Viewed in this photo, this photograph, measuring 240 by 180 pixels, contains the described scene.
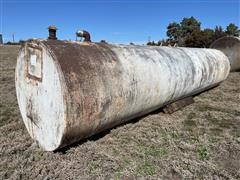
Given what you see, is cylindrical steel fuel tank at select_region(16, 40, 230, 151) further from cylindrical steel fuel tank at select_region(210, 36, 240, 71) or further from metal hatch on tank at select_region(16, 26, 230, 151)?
cylindrical steel fuel tank at select_region(210, 36, 240, 71)

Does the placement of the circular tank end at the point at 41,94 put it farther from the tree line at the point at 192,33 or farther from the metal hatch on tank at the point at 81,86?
the tree line at the point at 192,33

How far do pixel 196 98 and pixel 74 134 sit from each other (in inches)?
147

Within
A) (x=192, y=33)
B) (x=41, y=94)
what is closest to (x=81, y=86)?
(x=41, y=94)

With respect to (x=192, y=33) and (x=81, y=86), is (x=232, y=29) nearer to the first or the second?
(x=192, y=33)

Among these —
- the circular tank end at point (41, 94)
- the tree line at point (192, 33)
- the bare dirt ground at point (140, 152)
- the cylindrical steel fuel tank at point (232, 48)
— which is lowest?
the bare dirt ground at point (140, 152)

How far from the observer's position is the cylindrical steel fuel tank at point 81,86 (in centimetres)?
229

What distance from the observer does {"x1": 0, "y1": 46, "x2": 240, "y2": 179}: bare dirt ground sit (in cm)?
244

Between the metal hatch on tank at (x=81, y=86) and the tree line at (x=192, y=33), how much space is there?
12.3 metres

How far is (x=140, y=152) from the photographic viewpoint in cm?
283

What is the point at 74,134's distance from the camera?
2.43m

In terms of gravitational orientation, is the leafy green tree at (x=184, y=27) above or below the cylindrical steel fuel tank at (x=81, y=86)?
above

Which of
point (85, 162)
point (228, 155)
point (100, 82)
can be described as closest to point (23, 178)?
point (85, 162)

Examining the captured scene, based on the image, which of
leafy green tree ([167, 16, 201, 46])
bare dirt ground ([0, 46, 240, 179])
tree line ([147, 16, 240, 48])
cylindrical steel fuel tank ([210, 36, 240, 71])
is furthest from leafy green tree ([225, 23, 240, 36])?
bare dirt ground ([0, 46, 240, 179])

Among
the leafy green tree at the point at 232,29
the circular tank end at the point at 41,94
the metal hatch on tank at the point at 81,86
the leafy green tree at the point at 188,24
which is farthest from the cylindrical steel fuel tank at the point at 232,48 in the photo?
the leafy green tree at the point at 188,24
